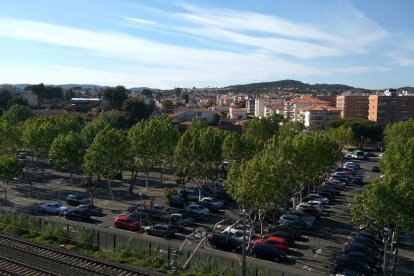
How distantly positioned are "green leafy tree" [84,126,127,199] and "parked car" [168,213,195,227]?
6.85m

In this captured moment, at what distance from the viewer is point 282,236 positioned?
72.8ft

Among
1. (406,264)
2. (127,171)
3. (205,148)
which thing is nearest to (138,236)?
(205,148)

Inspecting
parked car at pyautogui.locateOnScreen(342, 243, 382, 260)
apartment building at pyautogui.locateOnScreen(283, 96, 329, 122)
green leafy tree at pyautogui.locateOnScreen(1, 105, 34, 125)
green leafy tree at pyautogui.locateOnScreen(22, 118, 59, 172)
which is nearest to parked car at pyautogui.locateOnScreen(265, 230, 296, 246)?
parked car at pyautogui.locateOnScreen(342, 243, 382, 260)

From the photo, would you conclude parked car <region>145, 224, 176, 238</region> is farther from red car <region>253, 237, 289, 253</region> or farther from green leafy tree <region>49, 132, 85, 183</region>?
green leafy tree <region>49, 132, 85, 183</region>

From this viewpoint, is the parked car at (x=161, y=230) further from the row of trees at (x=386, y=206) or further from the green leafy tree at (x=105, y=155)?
the row of trees at (x=386, y=206)

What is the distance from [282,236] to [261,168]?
4.05m

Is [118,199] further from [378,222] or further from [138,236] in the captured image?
[378,222]

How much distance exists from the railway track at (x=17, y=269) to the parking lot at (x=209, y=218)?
686cm

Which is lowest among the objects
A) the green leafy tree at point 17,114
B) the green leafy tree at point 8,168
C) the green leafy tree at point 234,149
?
the green leafy tree at point 8,168

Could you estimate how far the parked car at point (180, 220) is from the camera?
79.8 ft

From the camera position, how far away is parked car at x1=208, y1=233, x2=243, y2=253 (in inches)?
821

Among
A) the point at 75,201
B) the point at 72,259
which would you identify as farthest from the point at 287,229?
the point at 75,201

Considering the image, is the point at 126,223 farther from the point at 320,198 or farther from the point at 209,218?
the point at 320,198

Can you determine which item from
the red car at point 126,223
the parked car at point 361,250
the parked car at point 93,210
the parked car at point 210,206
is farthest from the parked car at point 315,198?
the parked car at point 93,210
